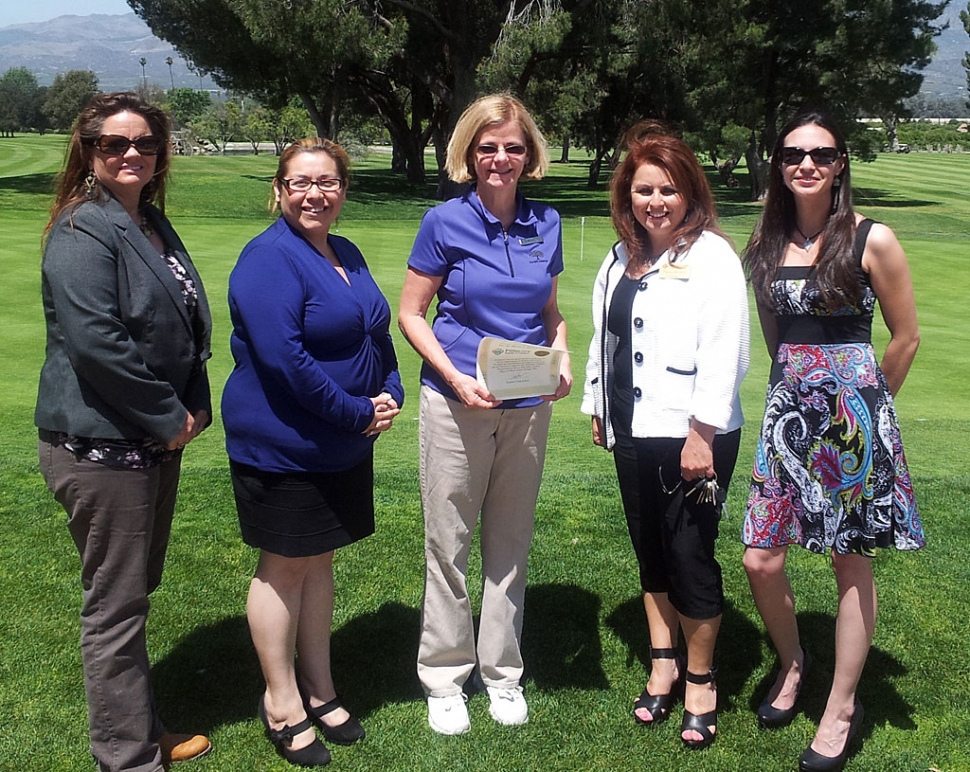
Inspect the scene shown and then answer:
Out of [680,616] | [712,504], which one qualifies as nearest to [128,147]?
[712,504]

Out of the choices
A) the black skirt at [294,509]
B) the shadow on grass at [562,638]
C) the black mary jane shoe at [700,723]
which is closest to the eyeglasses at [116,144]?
the black skirt at [294,509]

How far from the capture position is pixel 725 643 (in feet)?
12.1

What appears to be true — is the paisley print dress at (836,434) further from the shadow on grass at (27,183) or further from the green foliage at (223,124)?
the green foliage at (223,124)

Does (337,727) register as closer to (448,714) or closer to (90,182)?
(448,714)

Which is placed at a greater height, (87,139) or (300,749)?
(87,139)

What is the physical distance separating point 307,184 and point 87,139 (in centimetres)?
59

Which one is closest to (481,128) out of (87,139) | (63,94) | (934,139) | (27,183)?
(87,139)

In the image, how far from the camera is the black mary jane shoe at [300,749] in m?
2.91

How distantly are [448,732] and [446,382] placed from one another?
3.68 ft

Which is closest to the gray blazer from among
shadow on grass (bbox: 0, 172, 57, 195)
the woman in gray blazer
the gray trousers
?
the woman in gray blazer

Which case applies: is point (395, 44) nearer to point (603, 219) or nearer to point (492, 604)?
point (603, 219)

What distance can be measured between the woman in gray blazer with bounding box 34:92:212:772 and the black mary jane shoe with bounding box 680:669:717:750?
1.61m

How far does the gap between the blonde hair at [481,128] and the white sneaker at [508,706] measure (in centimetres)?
169

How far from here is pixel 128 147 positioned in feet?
8.52
